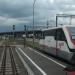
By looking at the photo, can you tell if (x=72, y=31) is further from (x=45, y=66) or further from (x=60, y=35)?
(x=45, y=66)

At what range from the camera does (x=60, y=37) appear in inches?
1128

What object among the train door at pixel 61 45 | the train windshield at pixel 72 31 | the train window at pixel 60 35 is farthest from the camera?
the train window at pixel 60 35

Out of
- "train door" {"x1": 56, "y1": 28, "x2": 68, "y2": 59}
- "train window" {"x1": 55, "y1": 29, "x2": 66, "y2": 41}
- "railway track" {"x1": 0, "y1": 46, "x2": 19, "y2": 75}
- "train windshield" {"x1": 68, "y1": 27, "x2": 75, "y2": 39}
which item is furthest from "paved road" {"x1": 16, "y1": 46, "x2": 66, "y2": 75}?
"train windshield" {"x1": 68, "y1": 27, "x2": 75, "y2": 39}

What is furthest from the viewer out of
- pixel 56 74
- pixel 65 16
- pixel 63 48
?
pixel 65 16

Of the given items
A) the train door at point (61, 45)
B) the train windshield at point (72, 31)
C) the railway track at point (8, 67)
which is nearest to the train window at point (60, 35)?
the train door at point (61, 45)

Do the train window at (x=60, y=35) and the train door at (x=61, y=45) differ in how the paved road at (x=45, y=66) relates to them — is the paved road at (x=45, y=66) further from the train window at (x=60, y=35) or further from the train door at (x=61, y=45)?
the train window at (x=60, y=35)

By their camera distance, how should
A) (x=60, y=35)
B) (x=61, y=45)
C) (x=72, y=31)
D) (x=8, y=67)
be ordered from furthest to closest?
(x=60, y=35)
(x=61, y=45)
(x=8, y=67)
(x=72, y=31)

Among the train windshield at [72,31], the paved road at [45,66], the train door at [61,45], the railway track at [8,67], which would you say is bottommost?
the railway track at [8,67]

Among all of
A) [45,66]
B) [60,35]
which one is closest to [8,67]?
[45,66]

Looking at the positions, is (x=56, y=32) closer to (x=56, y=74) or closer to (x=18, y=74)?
(x=18, y=74)

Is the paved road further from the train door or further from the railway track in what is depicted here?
the railway track

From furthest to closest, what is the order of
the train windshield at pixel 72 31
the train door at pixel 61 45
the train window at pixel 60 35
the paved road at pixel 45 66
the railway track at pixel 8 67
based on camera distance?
the train window at pixel 60 35 < the train door at pixel 61 45 < the train windshield at pixel 72 31 < the railway track at pixel 8 67 < the paved road at pixel 45 66

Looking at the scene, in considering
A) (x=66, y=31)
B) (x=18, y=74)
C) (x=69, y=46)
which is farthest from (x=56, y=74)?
(x=66, y=31)

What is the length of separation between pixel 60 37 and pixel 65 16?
46080 millimetres
